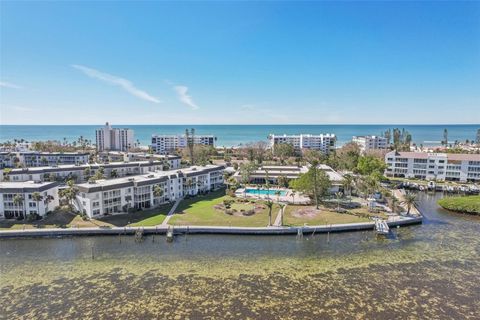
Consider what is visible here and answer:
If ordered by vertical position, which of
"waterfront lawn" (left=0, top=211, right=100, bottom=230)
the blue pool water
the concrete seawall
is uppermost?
the blue pool water

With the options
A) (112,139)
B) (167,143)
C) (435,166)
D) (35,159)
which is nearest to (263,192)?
(435,166)

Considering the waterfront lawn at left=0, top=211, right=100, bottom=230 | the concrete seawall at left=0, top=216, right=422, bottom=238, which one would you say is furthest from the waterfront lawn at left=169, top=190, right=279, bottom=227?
the waterfront lawn at left=0, top=211, right=100, bottom=230

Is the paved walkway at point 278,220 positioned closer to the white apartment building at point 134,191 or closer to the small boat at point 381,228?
the small boat at point 381,228

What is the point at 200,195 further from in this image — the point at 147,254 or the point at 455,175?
the point at 455,175

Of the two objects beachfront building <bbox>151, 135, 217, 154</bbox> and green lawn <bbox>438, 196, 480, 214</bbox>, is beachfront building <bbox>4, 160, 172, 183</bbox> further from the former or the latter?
beachfront building <bbox>151, 135, 217, 154</bbox>

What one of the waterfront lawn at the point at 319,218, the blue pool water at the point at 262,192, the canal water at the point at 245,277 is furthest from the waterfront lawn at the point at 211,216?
the blue pool water at the point at 262,192

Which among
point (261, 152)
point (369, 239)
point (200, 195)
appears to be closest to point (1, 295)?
point (200, 195)
